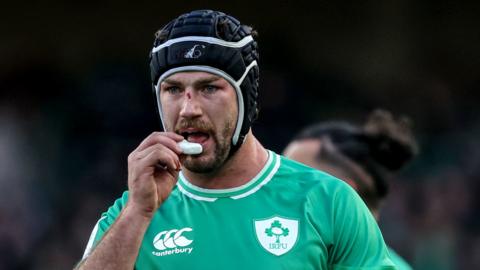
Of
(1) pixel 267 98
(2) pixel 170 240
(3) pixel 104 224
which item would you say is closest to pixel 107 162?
(1) pixel 267 98

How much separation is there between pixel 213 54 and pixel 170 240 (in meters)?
0.77

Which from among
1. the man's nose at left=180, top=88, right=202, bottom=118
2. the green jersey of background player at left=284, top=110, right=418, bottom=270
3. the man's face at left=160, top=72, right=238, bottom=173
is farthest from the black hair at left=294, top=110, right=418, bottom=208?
the man's nose at left=180, top=88, right=202, bottom=118

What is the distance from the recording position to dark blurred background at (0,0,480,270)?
1183cm

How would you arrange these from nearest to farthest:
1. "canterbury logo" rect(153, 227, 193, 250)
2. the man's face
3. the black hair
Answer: the man's face
"canterbury logo" rect(153, 227, 193, 250)
the black hair

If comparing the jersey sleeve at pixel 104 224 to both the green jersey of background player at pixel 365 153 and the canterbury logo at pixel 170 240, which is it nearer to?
the canterbury logo at pixel 170 240

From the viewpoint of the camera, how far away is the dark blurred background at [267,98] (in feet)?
38.8

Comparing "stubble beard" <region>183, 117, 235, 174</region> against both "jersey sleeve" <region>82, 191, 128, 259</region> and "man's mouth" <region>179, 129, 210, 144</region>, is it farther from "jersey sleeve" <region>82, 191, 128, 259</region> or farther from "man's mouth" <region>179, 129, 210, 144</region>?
"jersey sleeve" <region>82, 191, 128, 259</region>

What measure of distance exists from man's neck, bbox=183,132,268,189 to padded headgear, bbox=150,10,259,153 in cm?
10

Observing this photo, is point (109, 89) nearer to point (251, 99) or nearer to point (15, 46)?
point (15, 46)

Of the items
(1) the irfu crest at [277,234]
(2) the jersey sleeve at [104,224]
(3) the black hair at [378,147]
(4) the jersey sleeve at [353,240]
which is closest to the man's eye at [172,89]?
(2) the jersey sleeve at [104,224]

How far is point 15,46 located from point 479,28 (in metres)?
5.78

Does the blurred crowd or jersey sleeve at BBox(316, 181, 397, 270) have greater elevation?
jersey sleeve at BBox(316, 181, 397, 270)

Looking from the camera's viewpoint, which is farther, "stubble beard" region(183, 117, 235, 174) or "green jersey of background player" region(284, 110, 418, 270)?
"green jersey of background player" region(284, 110, 418, 270)

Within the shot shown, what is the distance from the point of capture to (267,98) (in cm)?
1233
